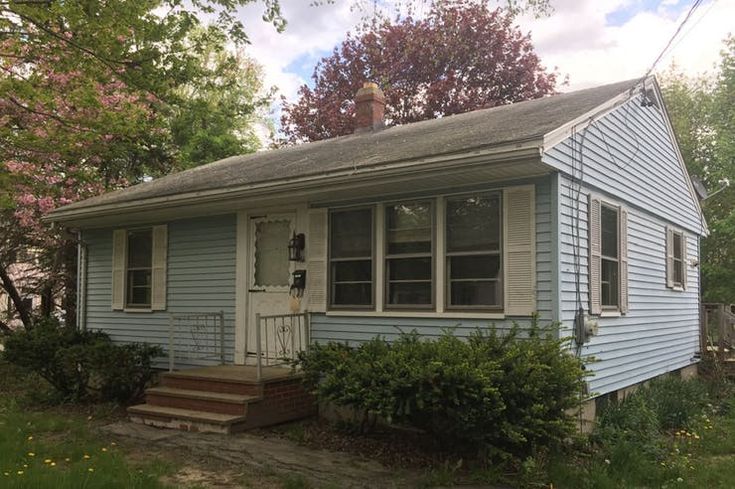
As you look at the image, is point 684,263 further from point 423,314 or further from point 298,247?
point 298,247

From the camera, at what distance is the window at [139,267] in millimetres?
10016

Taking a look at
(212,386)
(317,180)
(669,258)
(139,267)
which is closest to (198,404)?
(212,386)

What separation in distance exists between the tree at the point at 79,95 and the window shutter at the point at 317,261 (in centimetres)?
257

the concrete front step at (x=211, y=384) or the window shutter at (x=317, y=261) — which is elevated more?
the window shutter at (x=317, y=261)

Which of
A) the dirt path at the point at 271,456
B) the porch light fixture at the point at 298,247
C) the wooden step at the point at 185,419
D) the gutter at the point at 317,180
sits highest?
the gutter at the point at 317,180

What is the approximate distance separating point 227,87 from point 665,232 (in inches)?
295

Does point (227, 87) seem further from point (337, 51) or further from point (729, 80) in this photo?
point (729, 80)

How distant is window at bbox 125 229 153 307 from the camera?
10.0 m

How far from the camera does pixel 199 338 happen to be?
915 cm

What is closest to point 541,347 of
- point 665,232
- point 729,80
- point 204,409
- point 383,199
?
point 383,199

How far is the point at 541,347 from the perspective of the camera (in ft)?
18.0

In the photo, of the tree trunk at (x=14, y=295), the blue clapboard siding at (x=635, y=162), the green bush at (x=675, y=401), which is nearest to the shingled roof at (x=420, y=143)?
the blue clapboard siding at (x=635, y=162)

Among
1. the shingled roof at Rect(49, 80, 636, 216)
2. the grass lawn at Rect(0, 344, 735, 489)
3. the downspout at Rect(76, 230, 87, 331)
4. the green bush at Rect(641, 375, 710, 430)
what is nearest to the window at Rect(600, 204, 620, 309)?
the green bush at Rect(641, 375, 710, 430)

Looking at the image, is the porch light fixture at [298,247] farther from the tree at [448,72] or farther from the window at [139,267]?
the tree at [448,72]
